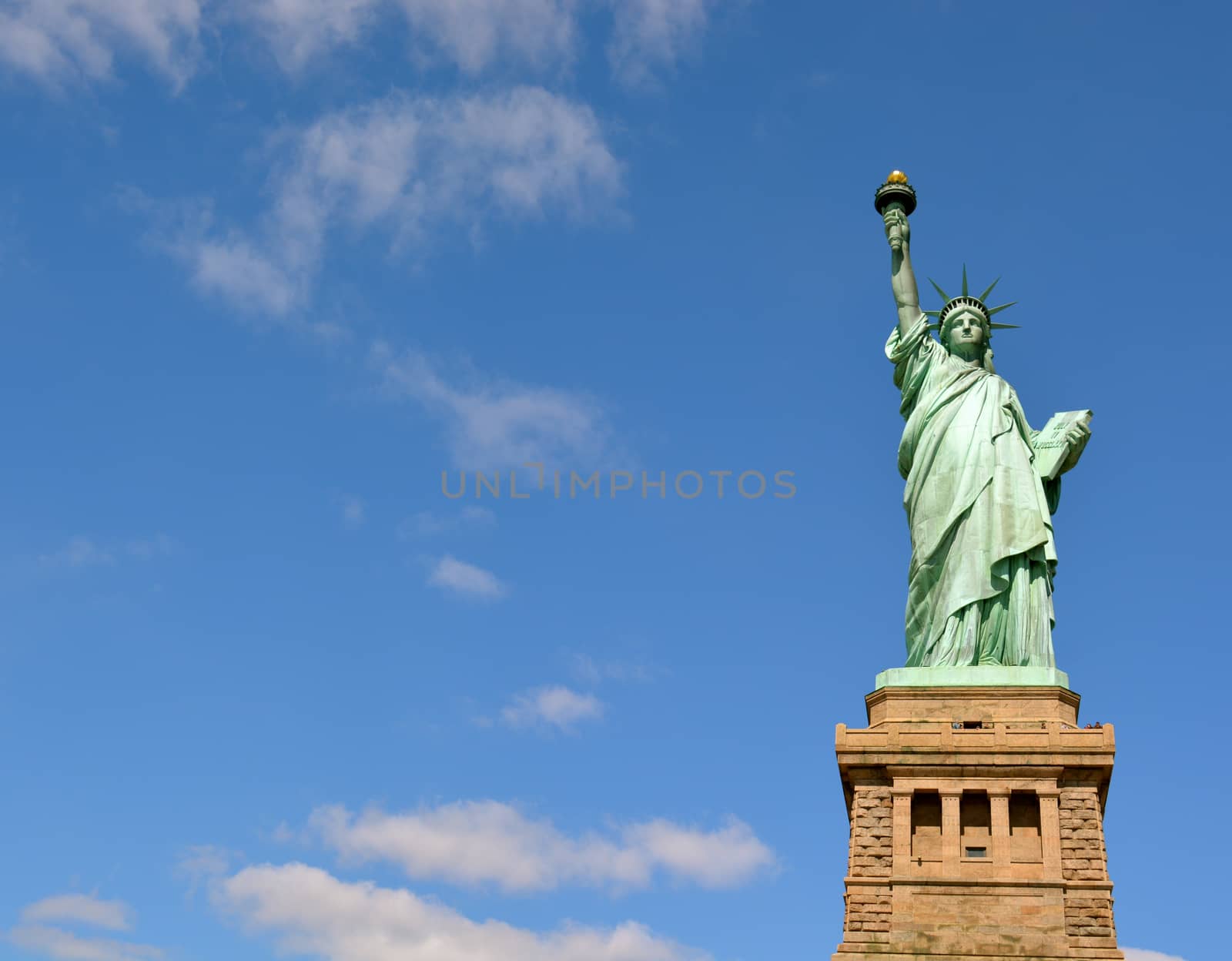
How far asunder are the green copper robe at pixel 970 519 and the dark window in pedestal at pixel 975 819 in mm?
2931

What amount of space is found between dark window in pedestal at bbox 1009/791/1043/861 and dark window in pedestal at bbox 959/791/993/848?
0.42 m

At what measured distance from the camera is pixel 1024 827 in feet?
99.5

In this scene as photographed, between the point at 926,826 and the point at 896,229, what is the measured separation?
45.8 ft

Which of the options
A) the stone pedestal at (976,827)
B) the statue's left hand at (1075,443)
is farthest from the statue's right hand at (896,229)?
the stone pedestal at (976,827)

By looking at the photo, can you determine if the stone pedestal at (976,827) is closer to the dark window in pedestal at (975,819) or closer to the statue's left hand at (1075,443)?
the dark window in pedestal at (975,819)

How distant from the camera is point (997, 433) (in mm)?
35312

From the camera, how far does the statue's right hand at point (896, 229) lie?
124ft

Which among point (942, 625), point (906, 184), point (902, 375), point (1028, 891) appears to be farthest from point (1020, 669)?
point (906, 184)

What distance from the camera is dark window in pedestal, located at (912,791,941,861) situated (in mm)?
→ 30297

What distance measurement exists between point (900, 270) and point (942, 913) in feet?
48.4

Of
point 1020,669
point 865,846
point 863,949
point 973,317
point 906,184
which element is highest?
point 906,184

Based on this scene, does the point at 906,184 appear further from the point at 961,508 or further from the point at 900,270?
the point at 961,508

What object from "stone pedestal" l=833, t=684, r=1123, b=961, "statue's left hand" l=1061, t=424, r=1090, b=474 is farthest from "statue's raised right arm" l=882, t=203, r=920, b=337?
"stone pedestal" l=833, t=684, r=1123, b=961

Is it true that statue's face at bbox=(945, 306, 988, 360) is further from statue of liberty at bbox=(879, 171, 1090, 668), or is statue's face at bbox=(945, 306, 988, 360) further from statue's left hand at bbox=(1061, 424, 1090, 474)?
statue's left hand at bbox=(1061, 424, 1090, 474)
